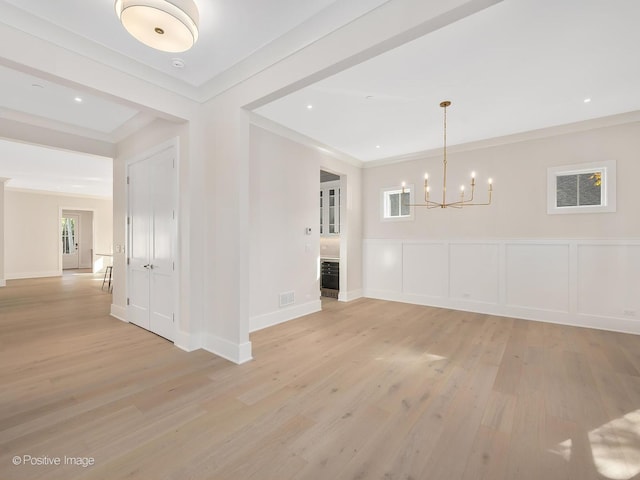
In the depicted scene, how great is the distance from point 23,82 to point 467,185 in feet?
20.8

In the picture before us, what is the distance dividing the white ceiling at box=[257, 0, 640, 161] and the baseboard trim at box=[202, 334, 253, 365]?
2.96 meters

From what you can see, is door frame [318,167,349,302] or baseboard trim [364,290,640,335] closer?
baseboard trim [364,290,640,335]

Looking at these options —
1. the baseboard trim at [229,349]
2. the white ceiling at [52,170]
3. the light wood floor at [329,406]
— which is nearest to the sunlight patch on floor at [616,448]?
the light wood floor at [329,406]

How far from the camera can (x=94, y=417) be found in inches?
80.2

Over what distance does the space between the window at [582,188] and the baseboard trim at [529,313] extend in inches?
62.3

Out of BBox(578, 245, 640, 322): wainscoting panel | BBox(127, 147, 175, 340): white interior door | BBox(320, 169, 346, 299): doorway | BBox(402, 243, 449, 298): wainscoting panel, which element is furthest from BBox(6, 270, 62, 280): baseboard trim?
BBox(578, 245, 640, 322): wainscoting panel

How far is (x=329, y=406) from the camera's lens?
219 centimetres

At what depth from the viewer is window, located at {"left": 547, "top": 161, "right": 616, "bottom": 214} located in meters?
4.09

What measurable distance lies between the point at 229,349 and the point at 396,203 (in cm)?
452

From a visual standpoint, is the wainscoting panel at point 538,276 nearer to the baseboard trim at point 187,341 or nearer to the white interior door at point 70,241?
the baseboard trim at point 187,341

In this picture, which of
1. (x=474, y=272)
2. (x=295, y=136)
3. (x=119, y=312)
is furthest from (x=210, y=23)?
(x=474, y=272)

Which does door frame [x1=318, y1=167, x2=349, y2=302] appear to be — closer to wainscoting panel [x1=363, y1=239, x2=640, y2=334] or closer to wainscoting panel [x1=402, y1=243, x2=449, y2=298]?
wainscoting panel [x1=363, y1=239, x2=640, y2=334]

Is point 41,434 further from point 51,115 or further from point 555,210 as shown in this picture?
point 555,210

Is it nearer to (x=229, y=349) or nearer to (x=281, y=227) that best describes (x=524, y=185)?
(x=281, y=227)
